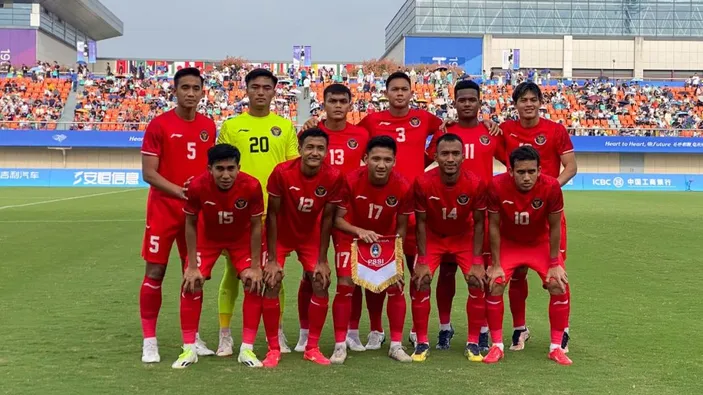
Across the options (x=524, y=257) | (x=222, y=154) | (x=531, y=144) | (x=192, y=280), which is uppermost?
(x=531, y=144)

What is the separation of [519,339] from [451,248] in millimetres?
961

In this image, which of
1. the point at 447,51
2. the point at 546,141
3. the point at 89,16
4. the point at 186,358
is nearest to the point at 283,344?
the point at 186,358

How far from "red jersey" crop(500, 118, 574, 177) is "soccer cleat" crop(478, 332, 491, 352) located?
4.95 feet

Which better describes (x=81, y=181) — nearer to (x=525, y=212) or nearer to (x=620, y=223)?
(x=620, y=223)

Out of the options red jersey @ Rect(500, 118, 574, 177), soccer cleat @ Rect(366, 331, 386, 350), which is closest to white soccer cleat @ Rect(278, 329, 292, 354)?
soccer cleat @ Rect(366, 331, 386, 350)

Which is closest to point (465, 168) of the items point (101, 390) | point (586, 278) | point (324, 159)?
point (324, 159)

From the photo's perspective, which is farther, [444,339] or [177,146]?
[444,339]

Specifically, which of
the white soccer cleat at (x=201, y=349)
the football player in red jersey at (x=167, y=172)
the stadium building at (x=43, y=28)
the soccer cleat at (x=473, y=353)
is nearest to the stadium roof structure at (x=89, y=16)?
the stadium building at (x=43, y=28)

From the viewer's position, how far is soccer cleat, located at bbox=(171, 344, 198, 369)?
218 inches

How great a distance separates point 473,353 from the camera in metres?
5.82

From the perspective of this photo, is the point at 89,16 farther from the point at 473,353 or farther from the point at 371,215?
the point at 473,353

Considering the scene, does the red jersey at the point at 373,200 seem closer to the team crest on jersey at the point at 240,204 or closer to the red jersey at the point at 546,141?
the team crest on jersey at the point at 240,204

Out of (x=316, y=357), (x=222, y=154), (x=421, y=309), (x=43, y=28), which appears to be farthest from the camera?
(x=43, y=28)

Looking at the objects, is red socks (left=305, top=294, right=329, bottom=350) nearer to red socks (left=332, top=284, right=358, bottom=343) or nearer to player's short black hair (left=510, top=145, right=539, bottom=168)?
red socks (left=332, top=284, right=358, bottom=343)
